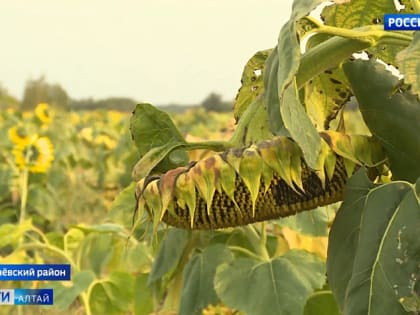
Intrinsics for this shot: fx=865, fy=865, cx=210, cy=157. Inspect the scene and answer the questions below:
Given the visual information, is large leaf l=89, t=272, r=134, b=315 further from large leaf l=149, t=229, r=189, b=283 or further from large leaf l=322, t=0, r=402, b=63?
large leaf l=322, t=0, r=402, b=63

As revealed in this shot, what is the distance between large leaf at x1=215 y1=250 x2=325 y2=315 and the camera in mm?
1456

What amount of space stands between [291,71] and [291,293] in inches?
29.8

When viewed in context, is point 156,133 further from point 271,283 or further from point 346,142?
point 271,283

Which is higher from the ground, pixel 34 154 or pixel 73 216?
pixel 34 154

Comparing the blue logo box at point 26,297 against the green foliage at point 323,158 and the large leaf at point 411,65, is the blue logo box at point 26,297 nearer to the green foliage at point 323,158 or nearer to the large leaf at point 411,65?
the green foliage at point 323,158

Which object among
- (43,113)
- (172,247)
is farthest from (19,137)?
(172,247)

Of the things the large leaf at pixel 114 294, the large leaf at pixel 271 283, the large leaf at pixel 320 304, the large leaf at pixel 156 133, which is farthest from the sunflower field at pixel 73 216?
the large leaf at pixel 320 304

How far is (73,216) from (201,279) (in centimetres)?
453

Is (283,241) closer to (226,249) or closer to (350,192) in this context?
(226,249)

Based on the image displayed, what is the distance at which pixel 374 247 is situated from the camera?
892mm

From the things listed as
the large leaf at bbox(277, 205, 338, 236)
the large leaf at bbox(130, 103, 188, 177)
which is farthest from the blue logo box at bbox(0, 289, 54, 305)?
the large leaf at bbox(130, 103, 188, 177)

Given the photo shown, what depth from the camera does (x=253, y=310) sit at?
4.75 feet

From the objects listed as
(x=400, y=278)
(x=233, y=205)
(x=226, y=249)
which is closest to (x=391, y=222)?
(x=400, y=278)

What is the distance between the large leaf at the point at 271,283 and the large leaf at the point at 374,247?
1.69 feet
